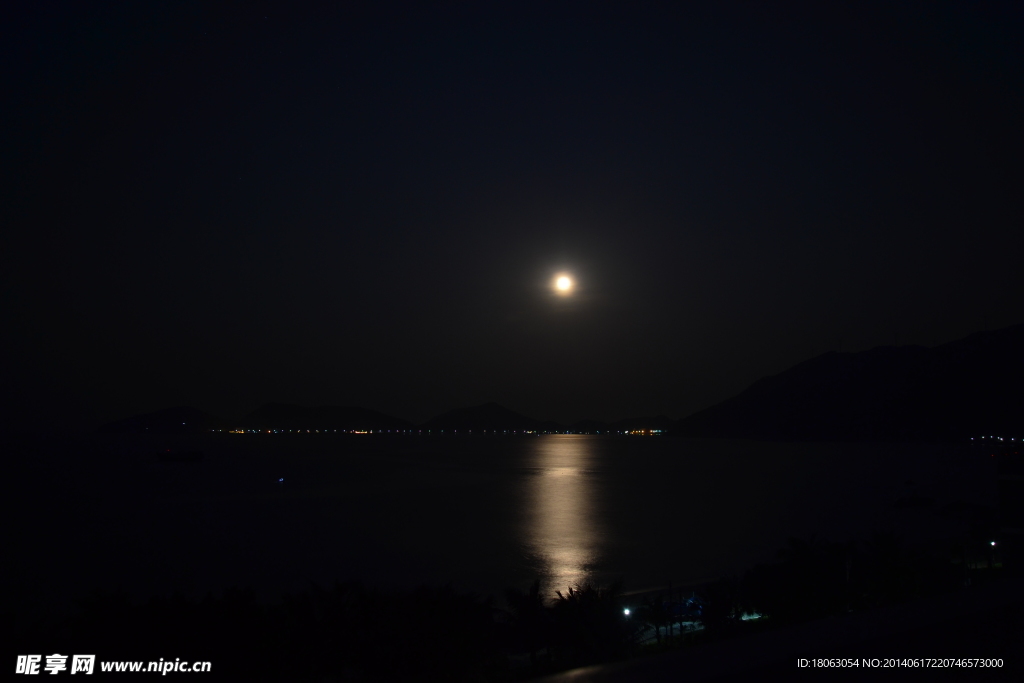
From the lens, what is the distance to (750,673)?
3.86 meters

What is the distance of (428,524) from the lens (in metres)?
41.7

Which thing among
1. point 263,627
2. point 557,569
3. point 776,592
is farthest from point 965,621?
point 557,569

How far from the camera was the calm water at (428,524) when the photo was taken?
28359 mm

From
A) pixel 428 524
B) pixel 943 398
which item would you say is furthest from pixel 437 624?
pixel 943 398

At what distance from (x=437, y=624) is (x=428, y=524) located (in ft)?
111

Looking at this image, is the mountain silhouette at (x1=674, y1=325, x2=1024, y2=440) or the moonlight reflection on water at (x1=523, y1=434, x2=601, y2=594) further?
the mountain silhouette at (x1=674, y1=325, x2=1024, y2=440)

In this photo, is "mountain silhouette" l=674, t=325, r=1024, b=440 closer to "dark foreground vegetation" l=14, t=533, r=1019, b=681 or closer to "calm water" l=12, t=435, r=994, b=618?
"calm water" l=12, t=435, r=994, b=618

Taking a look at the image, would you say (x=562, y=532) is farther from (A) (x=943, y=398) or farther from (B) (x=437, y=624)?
(A) (x=943, y=398)

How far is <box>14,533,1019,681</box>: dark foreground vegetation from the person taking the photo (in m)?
8.14

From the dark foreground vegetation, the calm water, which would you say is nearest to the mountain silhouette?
the calm water

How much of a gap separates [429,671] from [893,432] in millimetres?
192821

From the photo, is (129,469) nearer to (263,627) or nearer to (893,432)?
(263,627)

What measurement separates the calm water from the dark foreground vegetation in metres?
12.2

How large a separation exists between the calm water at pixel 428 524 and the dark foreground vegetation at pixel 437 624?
40.1ft
